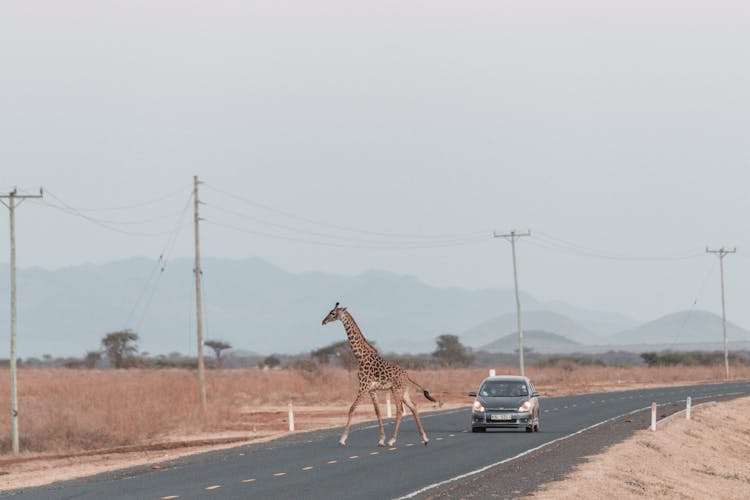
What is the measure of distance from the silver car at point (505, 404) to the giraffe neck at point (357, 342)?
4.96 meters

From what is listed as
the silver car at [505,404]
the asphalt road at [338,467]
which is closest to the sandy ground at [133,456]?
the asphalt road at [338,467]

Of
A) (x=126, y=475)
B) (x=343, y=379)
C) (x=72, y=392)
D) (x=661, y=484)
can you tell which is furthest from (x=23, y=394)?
(x=661, y=484)

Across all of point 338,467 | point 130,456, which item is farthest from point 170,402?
point 338,467

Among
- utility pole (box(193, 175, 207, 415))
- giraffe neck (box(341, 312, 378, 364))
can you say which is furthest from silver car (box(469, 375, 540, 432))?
utility pole (box(193, 175, 207, 415))

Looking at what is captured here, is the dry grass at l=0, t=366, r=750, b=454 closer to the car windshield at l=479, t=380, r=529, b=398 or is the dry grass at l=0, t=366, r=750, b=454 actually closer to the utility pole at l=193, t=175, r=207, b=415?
the utility pole at l=193, t=175, r=207, b=415

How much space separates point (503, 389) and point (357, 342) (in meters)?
6.11

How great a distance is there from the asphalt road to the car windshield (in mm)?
1176

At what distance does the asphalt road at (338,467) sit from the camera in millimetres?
22641

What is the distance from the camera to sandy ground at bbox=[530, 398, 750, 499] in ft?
79.6

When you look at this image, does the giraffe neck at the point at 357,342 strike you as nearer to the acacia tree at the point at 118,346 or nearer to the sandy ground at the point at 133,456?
the sandy ground at the point at 133,456

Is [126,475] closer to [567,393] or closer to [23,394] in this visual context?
[23,394]

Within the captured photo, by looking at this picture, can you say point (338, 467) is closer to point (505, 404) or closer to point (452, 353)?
point (505, 404)

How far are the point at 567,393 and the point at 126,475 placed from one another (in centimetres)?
4898

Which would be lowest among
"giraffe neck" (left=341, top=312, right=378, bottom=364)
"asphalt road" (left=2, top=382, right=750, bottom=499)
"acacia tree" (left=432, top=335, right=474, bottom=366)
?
"asphalt road" (left=2, top=382, right=750, bottom=499)
